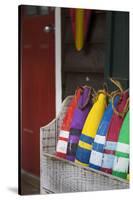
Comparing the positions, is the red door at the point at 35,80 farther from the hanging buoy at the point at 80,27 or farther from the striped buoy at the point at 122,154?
the striped buoy at the point at 122,154

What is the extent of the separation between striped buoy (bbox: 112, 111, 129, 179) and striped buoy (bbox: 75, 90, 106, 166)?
130 mm

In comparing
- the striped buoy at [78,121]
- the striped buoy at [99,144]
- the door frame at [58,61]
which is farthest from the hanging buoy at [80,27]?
the striped buoy at [99,144]

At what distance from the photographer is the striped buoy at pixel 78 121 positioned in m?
2.19

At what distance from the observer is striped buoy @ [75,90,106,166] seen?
220cm

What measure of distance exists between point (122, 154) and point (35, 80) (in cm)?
54

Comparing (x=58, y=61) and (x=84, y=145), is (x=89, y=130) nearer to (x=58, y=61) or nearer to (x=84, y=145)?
(x=84, y=145)

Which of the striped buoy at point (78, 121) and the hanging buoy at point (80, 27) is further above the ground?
the hanging buoy at point (80, 27)

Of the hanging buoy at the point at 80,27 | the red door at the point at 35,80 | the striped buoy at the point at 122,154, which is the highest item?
the hanging buoy at the point at 80,27

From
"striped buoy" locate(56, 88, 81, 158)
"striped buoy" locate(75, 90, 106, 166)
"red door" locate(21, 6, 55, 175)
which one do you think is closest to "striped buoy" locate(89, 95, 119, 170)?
"striped buoy" locate(75, 90, 106, 166)

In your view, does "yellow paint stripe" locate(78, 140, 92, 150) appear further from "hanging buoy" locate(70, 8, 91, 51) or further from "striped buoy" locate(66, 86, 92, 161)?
"hanging buoy" locate(70, 8, 91, 51)

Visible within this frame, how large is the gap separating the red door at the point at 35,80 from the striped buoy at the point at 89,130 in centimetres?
18

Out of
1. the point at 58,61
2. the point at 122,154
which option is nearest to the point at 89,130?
the point at 122,154

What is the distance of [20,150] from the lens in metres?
2.06

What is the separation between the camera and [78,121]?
2197 millimetres
